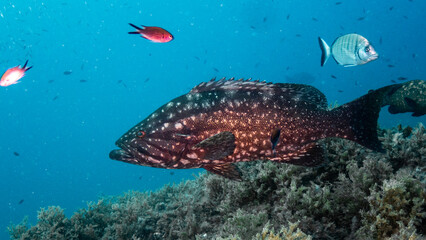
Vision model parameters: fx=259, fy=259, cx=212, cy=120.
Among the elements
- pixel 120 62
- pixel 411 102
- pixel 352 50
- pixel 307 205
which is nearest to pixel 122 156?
pixel 307 205

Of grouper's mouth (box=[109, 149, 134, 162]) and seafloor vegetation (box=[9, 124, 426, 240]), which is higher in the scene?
grouper's mouth (box=[109, 149, 134, 162])

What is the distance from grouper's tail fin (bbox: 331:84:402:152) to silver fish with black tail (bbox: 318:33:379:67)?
3933 millimetres

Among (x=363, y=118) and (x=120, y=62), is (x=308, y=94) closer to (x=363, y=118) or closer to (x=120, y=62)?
(x=363, y=118)

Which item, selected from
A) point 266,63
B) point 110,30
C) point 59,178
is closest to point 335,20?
point 266,63

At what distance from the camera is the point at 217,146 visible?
3.41m

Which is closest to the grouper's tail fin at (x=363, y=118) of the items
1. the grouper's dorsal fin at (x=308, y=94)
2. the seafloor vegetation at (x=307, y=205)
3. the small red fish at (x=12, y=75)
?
the grouper's dorsal fin at (x=308, y=94)

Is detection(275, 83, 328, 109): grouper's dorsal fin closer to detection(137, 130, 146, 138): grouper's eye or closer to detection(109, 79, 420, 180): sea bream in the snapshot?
detection(109, 79, 420, 180): sea bream

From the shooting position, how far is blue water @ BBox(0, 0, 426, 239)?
83.6 meters

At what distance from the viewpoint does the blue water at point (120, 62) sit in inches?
3290

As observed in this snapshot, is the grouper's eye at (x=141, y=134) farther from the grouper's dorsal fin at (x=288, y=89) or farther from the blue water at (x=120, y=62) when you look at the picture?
the blue water at (x=120, y=62)

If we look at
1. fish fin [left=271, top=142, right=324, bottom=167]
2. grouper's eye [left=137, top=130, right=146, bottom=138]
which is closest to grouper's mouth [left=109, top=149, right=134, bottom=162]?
grouper's eye [left=137, top=130, right=146, bottom=138]

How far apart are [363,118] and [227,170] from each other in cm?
189

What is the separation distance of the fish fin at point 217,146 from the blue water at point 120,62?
230 feet

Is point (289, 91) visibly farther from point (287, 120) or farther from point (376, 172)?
point (376, 172)
